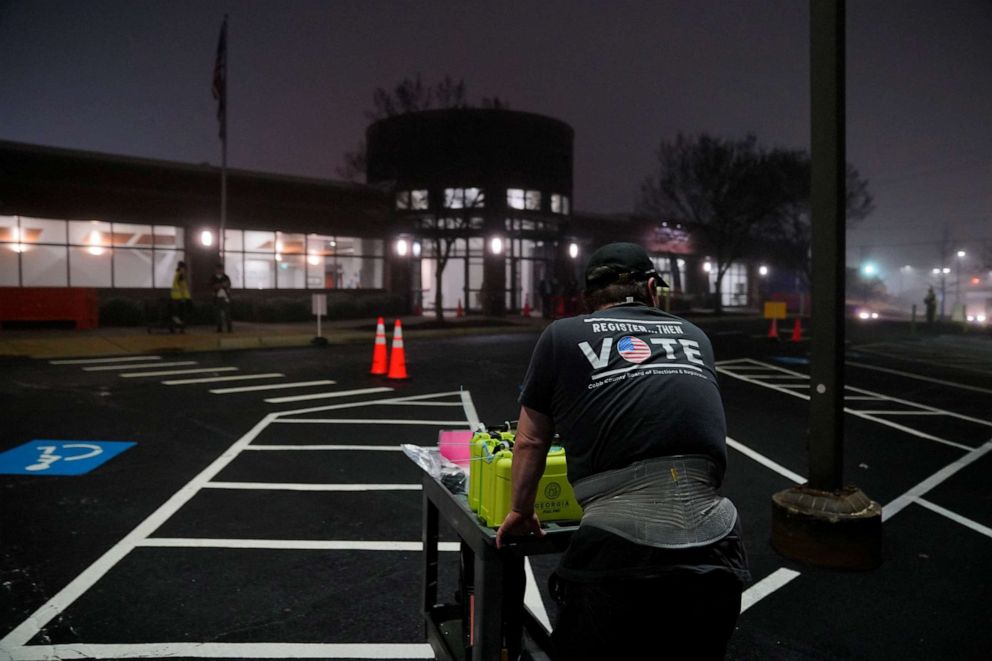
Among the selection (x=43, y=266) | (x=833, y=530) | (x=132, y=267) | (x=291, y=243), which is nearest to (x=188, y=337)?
(x=132, y=267)

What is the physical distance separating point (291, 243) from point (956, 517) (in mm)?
27963

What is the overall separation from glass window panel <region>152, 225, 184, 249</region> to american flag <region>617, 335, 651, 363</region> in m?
27.7

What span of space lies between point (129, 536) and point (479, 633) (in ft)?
11.5

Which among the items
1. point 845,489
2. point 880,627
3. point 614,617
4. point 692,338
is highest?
point 692,338

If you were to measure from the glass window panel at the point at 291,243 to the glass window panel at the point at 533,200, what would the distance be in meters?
10.5

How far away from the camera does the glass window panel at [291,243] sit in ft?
98.2

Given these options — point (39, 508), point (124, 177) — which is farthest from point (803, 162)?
point (39, 508)

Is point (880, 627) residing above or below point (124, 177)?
below

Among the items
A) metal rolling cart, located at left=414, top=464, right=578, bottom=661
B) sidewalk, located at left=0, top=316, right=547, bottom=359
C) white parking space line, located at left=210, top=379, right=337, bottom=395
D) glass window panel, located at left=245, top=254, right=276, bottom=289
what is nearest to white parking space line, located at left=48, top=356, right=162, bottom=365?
sidewalk, located at left=0, top=316, right=547, bottom=359

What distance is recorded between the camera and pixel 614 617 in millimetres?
2053

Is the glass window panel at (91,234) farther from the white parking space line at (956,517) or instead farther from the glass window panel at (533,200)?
the white parking space line at (956,517)

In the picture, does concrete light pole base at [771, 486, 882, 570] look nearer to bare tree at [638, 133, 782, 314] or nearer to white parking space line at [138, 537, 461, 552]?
white parking space line at [138, 537, 461, 552]

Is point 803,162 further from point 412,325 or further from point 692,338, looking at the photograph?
point 692,338

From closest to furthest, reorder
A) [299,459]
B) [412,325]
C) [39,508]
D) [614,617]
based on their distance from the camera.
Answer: [614,617] < [39,508] < [299,459] < [412,325]
